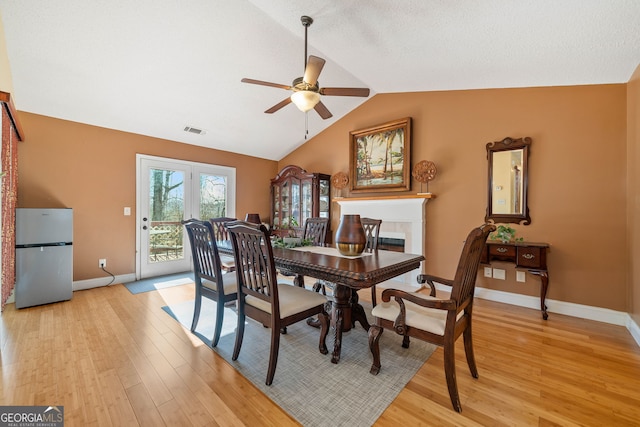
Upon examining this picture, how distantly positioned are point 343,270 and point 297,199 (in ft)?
11.5

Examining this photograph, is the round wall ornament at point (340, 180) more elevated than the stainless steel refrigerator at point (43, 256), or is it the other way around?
the round wall ornament at point (340, 180)

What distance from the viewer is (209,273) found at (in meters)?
2.26

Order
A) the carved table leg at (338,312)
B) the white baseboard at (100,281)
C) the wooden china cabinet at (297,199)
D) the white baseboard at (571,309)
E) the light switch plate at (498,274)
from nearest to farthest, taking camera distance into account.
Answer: the carved table leg at (338,312), the white baseboard at (571,309), the light switch plate at (498,274), the white baseboard at (100,281), the wooden china cabinet at (297,199)

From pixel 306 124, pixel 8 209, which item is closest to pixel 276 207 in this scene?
pixel 306 124

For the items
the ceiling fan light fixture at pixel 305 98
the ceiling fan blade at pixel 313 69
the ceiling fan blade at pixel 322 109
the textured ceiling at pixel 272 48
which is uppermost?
the textured ceiling at pixel 272 48

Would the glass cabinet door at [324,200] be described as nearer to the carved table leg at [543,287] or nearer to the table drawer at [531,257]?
the table drawer at [531,257]

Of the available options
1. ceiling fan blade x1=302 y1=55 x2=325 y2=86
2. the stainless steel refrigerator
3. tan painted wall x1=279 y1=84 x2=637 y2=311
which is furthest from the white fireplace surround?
the stainless steel refrigerator

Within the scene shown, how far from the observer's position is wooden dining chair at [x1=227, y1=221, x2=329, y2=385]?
1674mm

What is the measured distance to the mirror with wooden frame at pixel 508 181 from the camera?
120 inches

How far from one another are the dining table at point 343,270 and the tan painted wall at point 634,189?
204cm

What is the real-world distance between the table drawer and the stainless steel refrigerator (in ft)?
17.4

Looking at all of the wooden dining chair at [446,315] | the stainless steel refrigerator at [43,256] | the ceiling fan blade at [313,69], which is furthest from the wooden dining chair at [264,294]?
the stainless steel refrigerator at [43,256]

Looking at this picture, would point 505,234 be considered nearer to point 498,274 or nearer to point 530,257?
point 530,257

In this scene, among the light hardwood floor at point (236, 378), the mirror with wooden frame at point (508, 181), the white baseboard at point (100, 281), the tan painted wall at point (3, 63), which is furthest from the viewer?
the white baseboard at point (100, 281)
